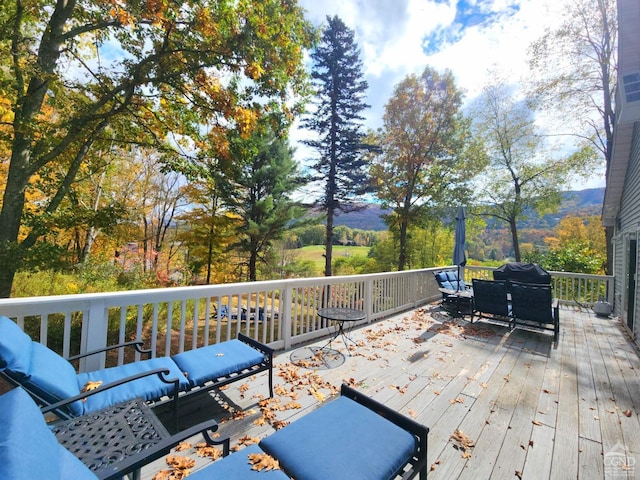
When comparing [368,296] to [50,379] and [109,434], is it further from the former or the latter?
[50,379]

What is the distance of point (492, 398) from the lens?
9.38ft

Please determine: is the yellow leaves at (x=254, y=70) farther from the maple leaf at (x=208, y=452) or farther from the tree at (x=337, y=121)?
the tree at (x=337, y=121)

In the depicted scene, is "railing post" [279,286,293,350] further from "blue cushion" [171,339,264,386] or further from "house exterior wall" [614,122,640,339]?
"house exterior wall" [614,122,640,339]

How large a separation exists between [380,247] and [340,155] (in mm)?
8766

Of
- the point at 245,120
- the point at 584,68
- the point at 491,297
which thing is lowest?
the point at 491,297

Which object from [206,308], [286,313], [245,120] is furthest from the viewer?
[245,120]

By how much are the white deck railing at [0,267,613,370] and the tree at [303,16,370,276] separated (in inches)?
314

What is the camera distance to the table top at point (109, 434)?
4.60ft

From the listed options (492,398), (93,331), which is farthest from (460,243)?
(93,331)

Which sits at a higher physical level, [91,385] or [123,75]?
[123,75]

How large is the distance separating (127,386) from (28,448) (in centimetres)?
136

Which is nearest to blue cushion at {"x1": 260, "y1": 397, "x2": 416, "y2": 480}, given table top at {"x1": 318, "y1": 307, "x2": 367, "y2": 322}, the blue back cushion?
the blue back cushion

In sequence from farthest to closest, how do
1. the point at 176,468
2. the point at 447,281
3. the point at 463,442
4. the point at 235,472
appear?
1. the point at 447,281
2. the point at 463,442
3. the point at 176,468
4. the point at 235,472

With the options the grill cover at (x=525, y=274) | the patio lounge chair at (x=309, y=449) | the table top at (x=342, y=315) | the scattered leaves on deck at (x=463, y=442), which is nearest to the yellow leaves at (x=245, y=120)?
the table top at (x=342, y=315)
